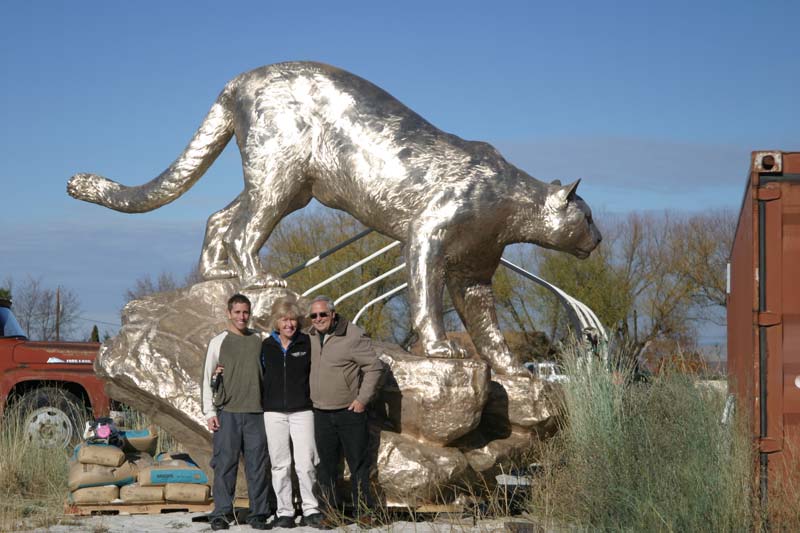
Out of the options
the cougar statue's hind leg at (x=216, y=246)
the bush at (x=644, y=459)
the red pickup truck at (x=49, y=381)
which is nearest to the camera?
the bush at (x=644, y=459)

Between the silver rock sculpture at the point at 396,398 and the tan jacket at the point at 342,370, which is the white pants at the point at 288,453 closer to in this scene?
the tan jacket at the point at 342,370

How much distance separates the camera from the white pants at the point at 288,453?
7172 millimetres

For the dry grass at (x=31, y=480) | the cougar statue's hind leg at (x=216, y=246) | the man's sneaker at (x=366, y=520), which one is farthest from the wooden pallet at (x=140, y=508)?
the cougar statue's hind leg at (x=216, y=246)

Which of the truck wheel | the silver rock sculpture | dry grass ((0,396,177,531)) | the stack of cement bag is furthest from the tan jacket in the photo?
the truck wheel

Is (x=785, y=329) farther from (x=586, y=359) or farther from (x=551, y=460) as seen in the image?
(x=586, y=359)

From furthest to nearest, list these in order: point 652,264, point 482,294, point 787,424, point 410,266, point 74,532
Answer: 1. point 652,264
2. point 482,294
3. point 410,266
4. point 74,532
5. point 787,424

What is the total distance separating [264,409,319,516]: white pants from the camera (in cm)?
717

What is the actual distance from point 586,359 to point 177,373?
357cm

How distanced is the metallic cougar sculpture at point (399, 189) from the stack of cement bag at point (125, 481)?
5.45 feet

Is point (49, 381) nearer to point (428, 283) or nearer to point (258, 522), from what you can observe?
point (258, 522)

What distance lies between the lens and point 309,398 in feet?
23.6

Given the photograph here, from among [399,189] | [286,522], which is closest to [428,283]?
[399,189]

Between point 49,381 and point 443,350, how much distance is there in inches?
259

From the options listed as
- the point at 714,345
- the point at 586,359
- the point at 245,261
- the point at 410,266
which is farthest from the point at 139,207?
the point at 714,345
